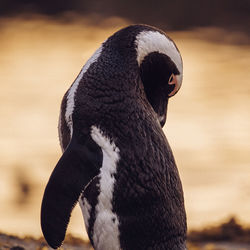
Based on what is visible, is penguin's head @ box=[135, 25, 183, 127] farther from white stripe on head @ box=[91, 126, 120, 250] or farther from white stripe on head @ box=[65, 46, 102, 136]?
white stripe on head @ box=[91, 126, 120, 250]

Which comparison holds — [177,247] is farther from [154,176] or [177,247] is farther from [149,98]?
[149,98]

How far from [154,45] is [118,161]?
17.1 inches

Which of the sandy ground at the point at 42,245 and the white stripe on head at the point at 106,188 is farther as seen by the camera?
the sandy ground at the point at 42,245

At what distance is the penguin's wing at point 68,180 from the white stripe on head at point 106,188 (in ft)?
0.07

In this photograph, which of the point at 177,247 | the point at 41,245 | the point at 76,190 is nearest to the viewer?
the point at 76,190

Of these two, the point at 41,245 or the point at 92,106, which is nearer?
the point at 92,106

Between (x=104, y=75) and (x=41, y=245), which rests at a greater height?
(x=104, y=75)

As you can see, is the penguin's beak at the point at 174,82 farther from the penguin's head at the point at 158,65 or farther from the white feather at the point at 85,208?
the white feather at the point at 85,208

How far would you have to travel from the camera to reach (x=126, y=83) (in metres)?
2.24

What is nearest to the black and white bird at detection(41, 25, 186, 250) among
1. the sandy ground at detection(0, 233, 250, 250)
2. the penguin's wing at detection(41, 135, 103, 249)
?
the penguin's wing at detection(41, 135, 103, 249)

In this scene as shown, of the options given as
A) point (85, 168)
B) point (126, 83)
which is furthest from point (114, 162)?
point (126, 83)

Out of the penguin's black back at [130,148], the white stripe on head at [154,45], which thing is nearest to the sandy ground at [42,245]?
the penguin's black back at [130,148]

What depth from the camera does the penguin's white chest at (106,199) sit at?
7.14 ft

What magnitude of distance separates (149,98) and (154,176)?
1.03ft
